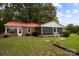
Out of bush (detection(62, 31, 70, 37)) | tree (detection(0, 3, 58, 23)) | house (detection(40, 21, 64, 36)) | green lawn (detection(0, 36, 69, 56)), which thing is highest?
tree (detection(0, 3, 58, 23))

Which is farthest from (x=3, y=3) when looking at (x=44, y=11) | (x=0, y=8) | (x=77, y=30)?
(x=77, y=30)

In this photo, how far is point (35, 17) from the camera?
853 cm

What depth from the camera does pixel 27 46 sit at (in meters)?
8.48

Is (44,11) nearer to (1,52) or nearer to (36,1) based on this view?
(36,1)

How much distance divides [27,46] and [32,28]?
0.30m

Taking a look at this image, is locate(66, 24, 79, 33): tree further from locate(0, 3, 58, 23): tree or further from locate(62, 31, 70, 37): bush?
locate(0, 3, 58, 23): tree

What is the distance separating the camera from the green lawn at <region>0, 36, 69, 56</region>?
8438mm

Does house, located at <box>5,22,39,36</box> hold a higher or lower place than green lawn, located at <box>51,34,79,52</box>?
higher

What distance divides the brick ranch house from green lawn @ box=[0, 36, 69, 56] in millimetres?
99

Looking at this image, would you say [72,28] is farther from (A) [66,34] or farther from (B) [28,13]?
Result: (B) [28,13]

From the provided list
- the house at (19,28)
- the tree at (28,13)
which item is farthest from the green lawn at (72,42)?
the house at (19,28)

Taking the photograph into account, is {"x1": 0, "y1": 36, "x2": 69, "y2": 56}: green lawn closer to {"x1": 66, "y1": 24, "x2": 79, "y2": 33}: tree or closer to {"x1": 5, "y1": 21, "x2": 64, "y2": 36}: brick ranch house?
{"x1": 5, "y1": 21, "x2": 64, "y2": 36}: brick ranch house

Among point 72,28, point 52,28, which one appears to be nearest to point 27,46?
point 52,28

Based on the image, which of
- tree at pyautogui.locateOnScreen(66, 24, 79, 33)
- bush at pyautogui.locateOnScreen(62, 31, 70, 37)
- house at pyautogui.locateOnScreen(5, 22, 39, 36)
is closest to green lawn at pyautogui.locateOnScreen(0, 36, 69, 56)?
house at pyautogui.locateOnScreen(5, 22, 39, 36)
